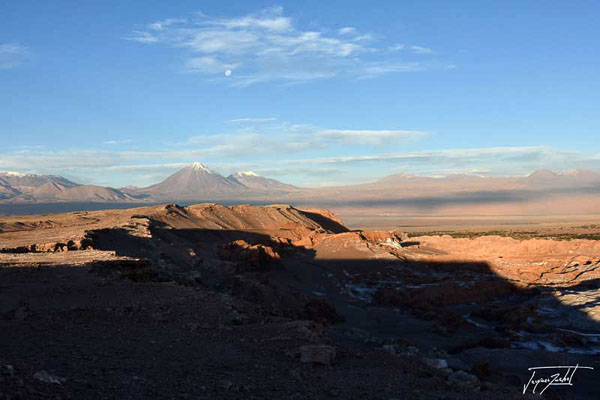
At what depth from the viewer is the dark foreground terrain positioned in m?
6.20

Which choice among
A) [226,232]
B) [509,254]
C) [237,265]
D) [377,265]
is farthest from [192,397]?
[226,232]

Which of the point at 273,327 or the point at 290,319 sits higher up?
the point at 273,327

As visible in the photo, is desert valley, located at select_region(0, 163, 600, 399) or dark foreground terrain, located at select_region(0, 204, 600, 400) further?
desert valley, located at select_region(0, 163, 600, 399)

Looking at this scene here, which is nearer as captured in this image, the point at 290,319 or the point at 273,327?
the point at 273,327

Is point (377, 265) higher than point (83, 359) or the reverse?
the reverse

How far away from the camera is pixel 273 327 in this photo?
30.1 ft

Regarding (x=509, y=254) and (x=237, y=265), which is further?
(x=509, y=254)

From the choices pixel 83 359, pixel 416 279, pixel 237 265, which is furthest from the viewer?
pixel 416 279

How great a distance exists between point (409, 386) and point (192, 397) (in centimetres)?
319

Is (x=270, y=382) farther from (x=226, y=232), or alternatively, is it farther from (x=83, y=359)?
(x=226, y=232)

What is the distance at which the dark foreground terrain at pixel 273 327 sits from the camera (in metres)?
6.20

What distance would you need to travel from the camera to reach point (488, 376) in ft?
32.5

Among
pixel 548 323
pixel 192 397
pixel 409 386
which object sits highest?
pixel 192 397

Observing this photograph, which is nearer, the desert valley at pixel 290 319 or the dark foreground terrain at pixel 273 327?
the dark foreground terrain at pixel 273 327
